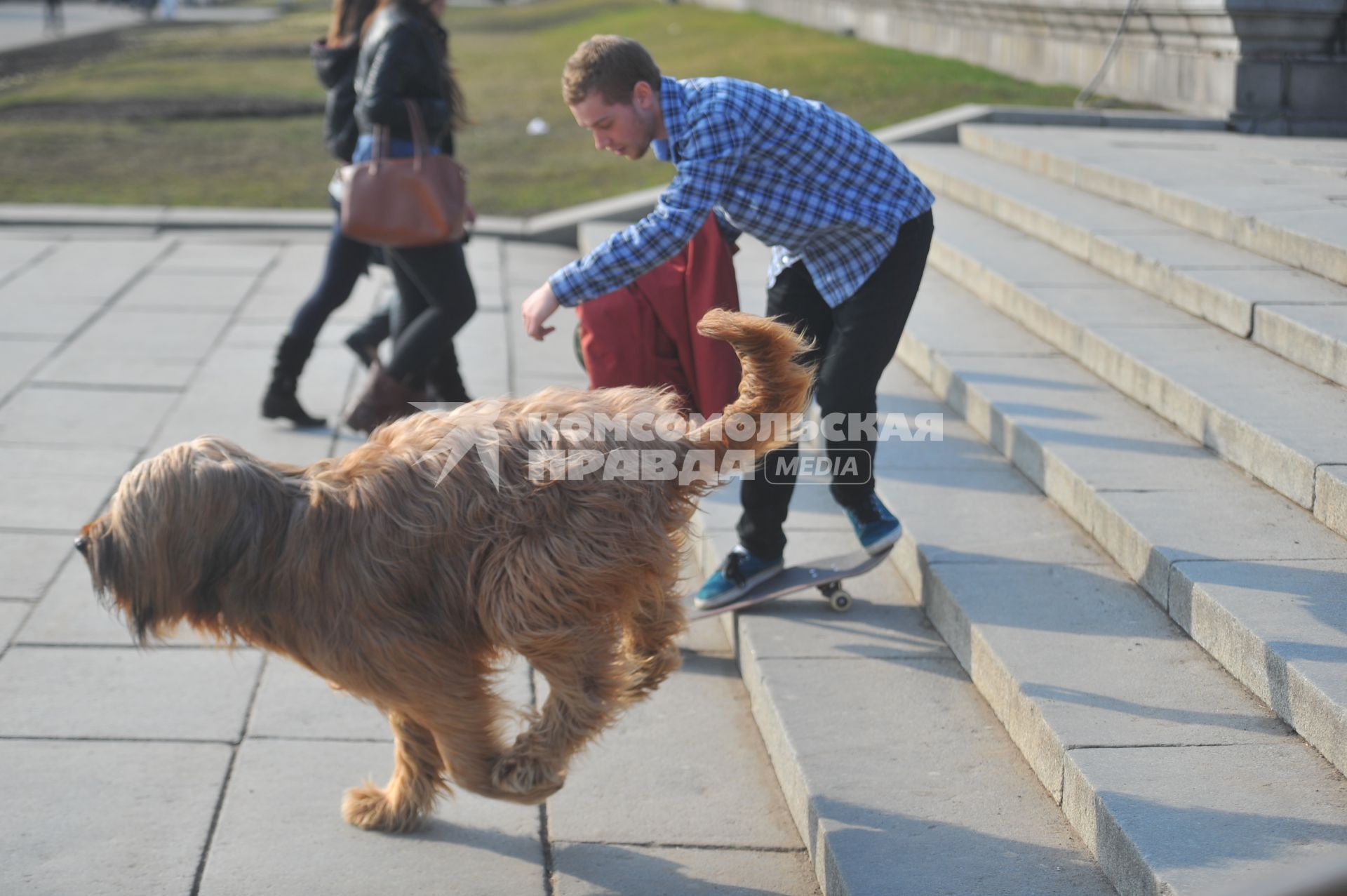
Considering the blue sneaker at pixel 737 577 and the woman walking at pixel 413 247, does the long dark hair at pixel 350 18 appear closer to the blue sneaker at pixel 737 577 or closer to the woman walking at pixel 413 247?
the woman walking at pixel 413 247

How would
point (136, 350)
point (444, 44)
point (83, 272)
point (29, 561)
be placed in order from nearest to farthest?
point (29, 561) < point (444, 44) < point (136, 350) < point (83, 272)

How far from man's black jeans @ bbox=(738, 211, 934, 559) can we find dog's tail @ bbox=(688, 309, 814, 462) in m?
0.85

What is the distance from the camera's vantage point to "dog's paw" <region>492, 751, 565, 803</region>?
→ 10.9 feet

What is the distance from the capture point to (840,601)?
442cm

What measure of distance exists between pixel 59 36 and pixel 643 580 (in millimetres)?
37728

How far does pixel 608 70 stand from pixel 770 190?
0.62 m

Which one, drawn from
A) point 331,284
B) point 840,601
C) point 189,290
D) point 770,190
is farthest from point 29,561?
point 189,290

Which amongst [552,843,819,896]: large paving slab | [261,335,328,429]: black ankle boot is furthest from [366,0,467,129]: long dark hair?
[552,843,819,896]: large paving slab

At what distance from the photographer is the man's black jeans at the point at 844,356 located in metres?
4.10

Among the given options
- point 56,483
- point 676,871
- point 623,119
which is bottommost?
point 676,871

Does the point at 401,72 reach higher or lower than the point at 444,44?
lower

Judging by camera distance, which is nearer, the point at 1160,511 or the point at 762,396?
the point at 762,396

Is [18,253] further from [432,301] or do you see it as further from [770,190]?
[770,190]

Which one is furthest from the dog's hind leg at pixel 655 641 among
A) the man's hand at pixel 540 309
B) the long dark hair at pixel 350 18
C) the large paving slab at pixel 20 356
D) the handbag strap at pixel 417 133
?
the large paving slab at pixel 20 356
